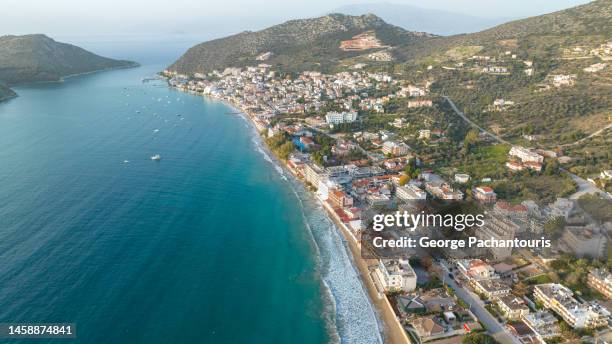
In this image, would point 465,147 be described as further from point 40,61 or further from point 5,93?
point 40,61

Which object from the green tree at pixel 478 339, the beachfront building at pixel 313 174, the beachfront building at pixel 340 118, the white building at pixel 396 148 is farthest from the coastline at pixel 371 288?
the beachfront building at pixel 340 118

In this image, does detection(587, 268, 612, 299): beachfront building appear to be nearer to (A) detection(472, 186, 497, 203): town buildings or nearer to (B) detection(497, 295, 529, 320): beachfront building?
(B) detection(497, 295, 529, 320): beachfront building

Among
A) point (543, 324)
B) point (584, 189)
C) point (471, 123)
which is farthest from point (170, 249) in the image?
point (471, 123)

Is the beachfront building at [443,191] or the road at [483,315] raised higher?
the beachfront building at [443,191]

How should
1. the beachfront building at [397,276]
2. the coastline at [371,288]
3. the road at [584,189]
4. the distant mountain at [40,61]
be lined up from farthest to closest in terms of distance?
the distant mountain at [40,61], the road at [584,189], the beachfront building at [397,276], the coastline at [371,288]

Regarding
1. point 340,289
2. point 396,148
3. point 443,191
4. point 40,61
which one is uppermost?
point 40,61

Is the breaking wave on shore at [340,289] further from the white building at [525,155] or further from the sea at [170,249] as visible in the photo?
the white building at [525,155]

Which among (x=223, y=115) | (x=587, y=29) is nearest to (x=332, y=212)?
(x=223, y=115)
